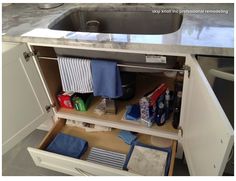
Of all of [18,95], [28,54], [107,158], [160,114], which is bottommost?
[107,158]

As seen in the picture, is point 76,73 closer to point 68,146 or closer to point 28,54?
point 28,54

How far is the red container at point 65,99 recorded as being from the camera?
1521 mm

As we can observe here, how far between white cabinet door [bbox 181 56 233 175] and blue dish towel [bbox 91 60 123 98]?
0.38 meters

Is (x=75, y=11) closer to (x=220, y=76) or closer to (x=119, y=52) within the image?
(x=119, y=52)

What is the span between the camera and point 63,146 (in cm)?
139

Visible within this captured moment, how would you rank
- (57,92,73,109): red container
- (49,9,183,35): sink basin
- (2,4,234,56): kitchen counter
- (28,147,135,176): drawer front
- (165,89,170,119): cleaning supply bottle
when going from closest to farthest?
1. (2,4,234,56): kitchen counter
2. (28,147,135,176): drawer front
3. (165,89,170,119): cleaning supply bottle
4. (49,9,183,35): sink basin
5. (57,92,73,109): red container

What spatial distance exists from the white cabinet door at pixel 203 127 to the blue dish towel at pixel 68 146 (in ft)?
2.18

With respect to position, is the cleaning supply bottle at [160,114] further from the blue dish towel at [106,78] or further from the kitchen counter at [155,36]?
the kitchen counter at [155,36]

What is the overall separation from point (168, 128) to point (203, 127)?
523 mm

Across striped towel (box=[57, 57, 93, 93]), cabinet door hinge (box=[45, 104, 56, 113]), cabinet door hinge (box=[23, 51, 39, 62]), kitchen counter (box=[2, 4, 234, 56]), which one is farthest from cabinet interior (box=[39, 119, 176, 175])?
kitchen counter (box=[2, 4, 234, 56])

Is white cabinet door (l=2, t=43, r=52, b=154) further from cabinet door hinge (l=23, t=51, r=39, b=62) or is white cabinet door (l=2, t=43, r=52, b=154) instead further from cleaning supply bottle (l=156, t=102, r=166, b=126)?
cleaning supply bottle (l=156, t=102, r=166, b=126)

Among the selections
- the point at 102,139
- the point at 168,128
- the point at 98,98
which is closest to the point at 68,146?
the point at 102,139

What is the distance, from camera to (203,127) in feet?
2.74

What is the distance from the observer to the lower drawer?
113 centimetres
